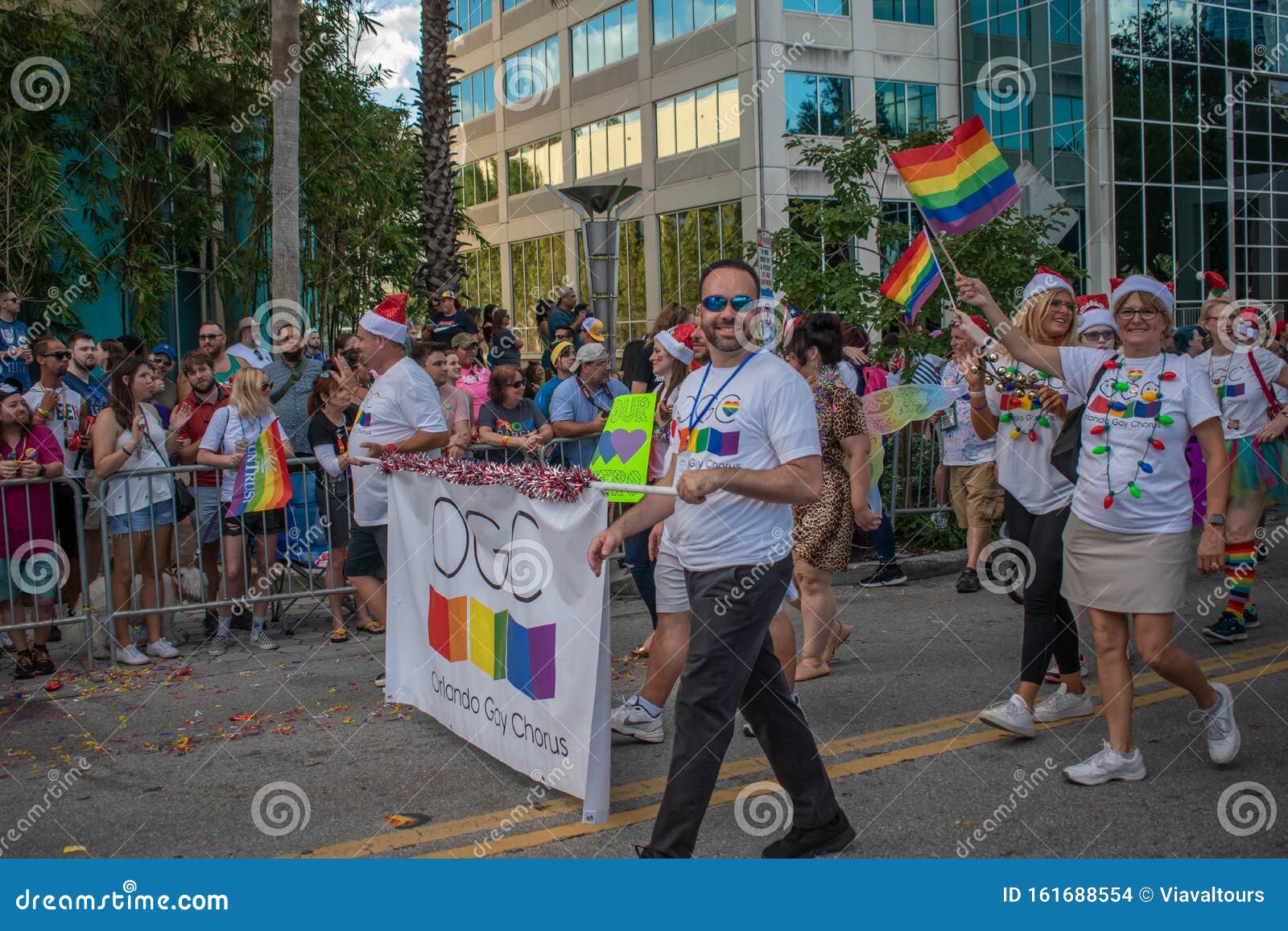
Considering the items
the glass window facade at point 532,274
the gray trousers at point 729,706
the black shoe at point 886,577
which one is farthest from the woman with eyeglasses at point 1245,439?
the glass window facade at point 532,274

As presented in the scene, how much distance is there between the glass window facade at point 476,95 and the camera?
1666 inches

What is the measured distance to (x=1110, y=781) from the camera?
500cm

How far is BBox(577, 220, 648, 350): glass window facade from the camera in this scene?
34562mm

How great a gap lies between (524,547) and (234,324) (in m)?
15.9

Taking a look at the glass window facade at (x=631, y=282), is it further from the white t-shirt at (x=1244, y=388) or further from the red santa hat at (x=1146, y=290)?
the red santa hat at (x=1146, y=290)

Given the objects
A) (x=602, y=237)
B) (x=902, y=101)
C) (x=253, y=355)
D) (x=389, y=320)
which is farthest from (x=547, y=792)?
(x=902, y=101)

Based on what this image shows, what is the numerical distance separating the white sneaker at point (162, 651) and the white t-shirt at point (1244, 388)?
22.7 feet

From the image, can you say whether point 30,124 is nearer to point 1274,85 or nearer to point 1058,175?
point 1058,175

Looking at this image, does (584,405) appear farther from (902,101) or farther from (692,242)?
(902,101)

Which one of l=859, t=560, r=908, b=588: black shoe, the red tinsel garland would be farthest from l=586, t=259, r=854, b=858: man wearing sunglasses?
l=859, t=560, r=908, b=588: black shoe

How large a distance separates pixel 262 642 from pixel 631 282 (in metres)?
27.8

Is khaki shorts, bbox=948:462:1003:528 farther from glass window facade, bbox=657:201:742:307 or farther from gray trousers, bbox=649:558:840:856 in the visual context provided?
glass window facade, bbox=657:201:742:307

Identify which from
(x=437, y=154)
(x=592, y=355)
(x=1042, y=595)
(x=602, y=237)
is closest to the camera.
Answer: (x=1042, y=595)

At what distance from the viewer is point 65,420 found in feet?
27.9
